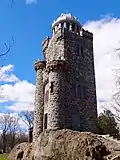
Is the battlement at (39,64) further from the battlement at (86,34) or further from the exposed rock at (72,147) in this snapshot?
the exposed rock at (72,147)

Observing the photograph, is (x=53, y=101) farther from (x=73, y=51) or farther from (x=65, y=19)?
(x=65, y=19)

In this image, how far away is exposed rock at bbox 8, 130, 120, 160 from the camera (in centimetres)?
917

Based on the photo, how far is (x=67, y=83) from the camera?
30.8 m

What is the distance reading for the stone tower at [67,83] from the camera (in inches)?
1155

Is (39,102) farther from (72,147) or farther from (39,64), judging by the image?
(72,147)

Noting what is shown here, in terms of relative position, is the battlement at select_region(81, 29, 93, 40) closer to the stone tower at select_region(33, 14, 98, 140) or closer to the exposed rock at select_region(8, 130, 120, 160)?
the stone tower at select_region(33, 14, 98, 140)

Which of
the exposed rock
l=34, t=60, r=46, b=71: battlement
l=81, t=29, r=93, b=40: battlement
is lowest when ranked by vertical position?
the exposed rock

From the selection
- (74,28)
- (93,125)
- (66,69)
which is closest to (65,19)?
(74,28)

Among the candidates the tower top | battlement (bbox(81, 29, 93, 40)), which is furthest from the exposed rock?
the tower top

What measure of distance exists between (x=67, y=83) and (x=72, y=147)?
21097mm

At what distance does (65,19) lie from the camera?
3606 cm

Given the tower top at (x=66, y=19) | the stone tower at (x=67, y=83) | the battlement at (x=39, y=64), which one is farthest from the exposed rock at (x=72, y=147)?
the tower top at (x=66, y=19)

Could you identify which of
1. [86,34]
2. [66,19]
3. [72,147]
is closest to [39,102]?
[86,34]

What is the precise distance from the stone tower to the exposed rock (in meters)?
16.9
